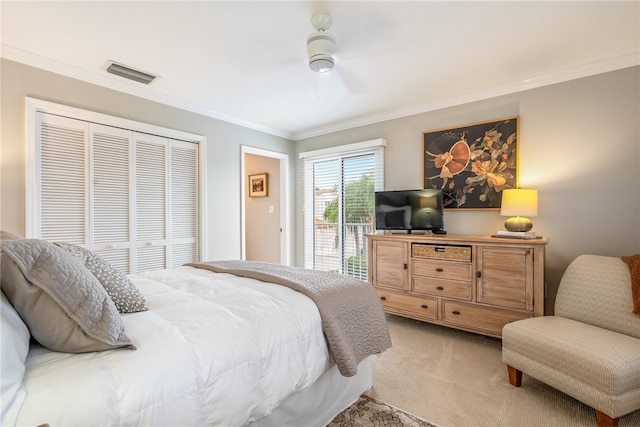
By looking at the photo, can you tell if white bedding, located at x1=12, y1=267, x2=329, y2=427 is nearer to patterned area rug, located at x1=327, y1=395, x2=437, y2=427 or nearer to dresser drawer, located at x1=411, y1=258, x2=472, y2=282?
patterned area rug, located at x1=327, y1=395, x2=437, y2=427

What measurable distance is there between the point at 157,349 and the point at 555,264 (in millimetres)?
3299

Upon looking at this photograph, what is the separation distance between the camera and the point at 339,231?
443 cm

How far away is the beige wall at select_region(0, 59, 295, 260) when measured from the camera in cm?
242

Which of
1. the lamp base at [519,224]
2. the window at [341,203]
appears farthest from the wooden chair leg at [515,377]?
the window at [341,203]

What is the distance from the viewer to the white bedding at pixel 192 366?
0.83 m

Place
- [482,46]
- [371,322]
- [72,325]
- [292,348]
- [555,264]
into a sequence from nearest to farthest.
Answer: [72,325] < [292,348] < [371,322] < [482,46] < [555,264]

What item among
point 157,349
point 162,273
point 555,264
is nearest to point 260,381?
point 157,349

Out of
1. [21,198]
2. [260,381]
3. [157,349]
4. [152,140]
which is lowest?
[260,381]

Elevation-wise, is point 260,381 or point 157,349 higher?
point 157,349

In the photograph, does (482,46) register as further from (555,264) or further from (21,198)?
(21,198)

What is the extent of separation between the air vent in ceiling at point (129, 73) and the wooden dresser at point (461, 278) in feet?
9.03

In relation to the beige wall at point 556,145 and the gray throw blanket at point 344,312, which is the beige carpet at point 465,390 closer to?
the gray throw blanket at point 344,312

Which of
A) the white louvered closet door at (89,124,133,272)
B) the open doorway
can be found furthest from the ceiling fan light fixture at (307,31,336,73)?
the open doorway

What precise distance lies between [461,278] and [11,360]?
9.81 feet
